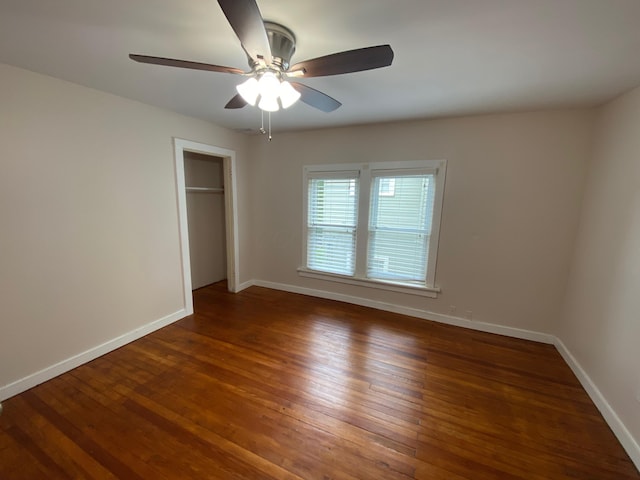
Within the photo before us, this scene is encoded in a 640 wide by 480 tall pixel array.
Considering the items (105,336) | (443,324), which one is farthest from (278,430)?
(443,324)

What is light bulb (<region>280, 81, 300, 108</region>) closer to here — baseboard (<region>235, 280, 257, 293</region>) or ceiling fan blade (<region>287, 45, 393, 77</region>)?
ceiling fan blade (<region>287, 45, 393, 77</region>)

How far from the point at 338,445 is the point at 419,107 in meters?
2.83

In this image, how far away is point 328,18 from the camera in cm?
130

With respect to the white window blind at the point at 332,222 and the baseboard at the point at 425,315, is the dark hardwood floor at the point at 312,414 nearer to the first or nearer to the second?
the baseboard at the point at 425,315

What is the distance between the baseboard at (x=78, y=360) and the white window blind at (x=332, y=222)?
2.00 m

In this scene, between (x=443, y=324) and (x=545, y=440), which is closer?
(x=545, y=440)

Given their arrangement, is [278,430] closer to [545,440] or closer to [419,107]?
[545,440]

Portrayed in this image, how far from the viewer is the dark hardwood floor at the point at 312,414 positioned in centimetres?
150

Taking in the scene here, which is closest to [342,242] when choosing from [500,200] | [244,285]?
[244,285]

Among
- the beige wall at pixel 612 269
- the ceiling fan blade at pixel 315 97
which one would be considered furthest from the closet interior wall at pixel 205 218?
the beige wall at pixel 612 269

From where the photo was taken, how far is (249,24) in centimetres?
104

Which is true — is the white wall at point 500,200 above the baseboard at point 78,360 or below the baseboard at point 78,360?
above

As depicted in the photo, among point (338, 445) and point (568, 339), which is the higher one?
point (568, 339)

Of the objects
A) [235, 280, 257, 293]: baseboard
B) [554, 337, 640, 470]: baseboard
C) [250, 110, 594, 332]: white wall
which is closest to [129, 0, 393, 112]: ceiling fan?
[250, 110, 594, 332]: white wall
